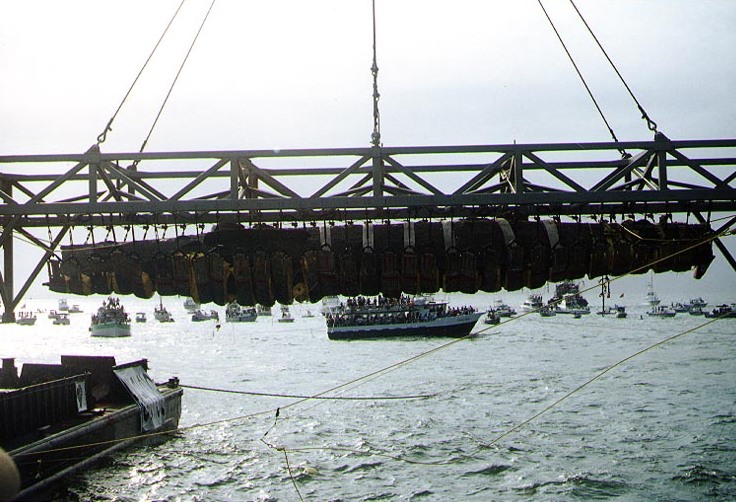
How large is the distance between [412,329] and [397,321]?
98.6 inches

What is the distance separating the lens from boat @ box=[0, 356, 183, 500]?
17.0 m

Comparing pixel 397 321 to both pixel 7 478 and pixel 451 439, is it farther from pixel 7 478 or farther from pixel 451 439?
pixel 7 478

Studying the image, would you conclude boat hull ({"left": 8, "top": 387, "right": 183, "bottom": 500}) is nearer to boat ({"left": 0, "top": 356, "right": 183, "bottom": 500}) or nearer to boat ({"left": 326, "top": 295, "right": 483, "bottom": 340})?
boat ({"left": 0, "top": 356, "right": 183, "bottom": 500})

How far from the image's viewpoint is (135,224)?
873cm

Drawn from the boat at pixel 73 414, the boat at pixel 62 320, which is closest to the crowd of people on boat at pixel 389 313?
the boat at pixel 73 414

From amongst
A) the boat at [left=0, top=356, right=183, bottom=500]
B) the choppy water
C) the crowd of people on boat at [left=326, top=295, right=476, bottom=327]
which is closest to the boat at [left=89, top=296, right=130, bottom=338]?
the crowd of people on boat at [left=326, top=295, right=476, bottom=327]

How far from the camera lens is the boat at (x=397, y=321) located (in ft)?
294

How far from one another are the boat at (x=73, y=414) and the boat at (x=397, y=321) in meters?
60.9

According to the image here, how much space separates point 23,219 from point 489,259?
6731mm

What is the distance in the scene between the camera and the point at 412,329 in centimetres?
8956

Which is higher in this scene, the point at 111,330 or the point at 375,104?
the point at 375,104

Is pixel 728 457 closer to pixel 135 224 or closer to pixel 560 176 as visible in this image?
pixel 560 176

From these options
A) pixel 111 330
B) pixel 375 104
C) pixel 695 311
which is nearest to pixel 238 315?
pixel 111 330

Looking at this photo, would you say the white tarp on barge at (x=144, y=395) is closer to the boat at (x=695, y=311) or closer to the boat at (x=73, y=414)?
the boat at (x=73, y=414)
